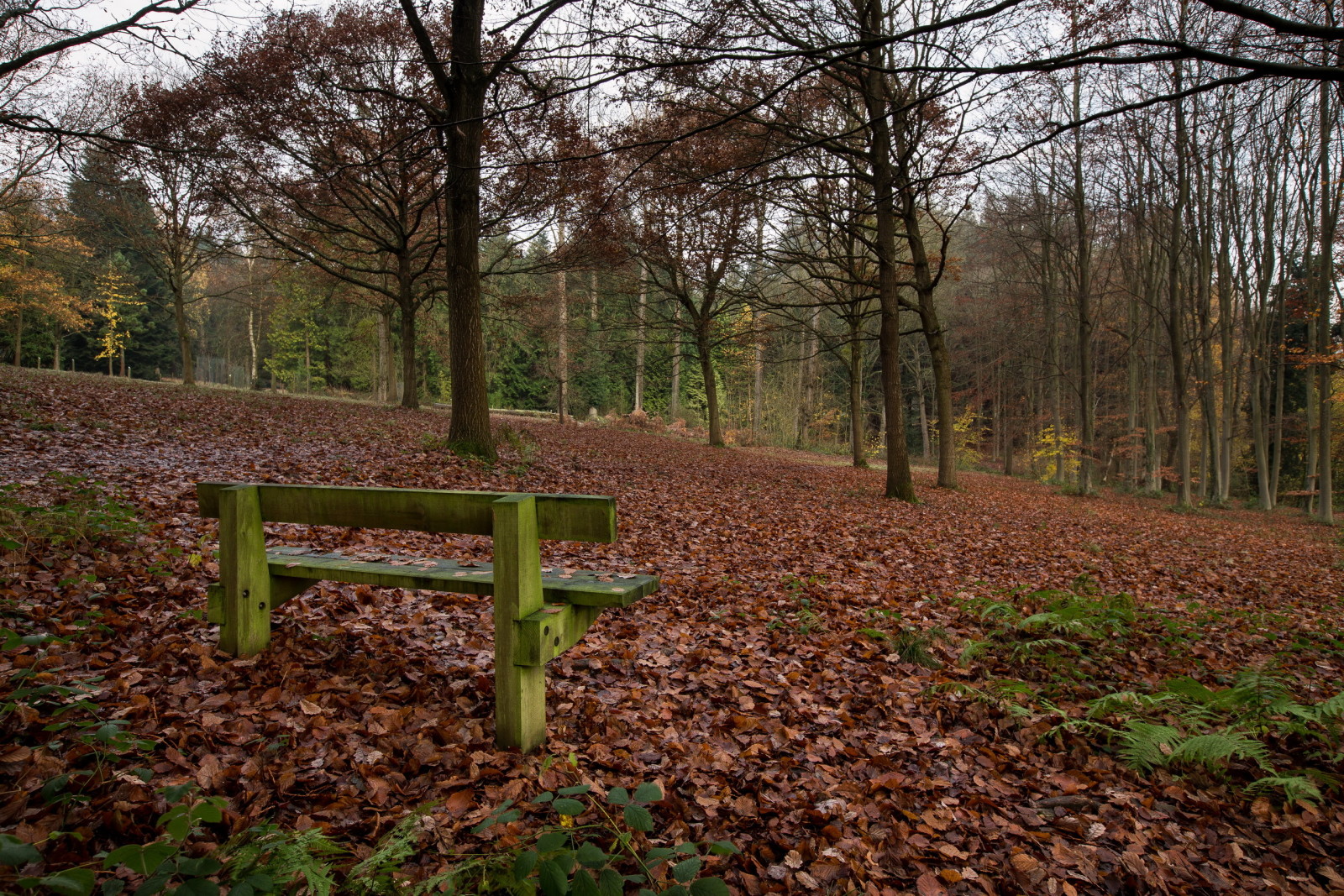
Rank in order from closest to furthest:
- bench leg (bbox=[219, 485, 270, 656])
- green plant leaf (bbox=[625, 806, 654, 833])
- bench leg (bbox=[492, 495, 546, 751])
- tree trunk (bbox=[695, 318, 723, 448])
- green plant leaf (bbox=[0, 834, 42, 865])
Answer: green plant leaf (bbox=[0, 834, 42, 865]) → green plant leaf (bbox=[625, 806, 654, 833]) → bench leg (bbox=[492, 495, 546, 751]) → bench leg (bbox=[219, 485, 270, 656]) → tree trunk (bbox=[695, 318, 723, 448])

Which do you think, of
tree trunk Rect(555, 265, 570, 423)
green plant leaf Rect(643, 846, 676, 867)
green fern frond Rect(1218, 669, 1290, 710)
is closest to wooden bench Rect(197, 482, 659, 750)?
green plant leaf Rect(643, 846, 676, 867)

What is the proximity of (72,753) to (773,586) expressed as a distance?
466 cm

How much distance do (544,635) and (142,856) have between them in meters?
1.32

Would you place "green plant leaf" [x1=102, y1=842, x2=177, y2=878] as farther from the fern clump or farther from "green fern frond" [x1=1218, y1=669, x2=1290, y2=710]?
"green fern frond" [x1=1218, y1=669, x2=1290, y2=710]

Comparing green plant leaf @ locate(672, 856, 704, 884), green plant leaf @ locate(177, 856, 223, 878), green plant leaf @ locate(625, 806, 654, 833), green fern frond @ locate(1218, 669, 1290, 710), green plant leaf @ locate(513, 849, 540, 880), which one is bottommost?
green fern frond @ locate(1218, 669, 1290, 710)

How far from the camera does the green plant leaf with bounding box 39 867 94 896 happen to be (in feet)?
4.66

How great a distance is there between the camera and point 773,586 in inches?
227

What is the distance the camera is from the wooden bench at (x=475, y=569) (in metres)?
2.59

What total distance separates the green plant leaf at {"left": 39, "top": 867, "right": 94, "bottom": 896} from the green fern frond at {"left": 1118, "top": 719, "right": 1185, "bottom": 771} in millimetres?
3837

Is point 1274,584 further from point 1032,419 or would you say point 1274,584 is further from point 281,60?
point 1032,419

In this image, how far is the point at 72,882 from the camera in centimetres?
144

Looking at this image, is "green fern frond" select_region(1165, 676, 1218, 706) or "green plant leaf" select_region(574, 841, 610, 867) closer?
"green plant leaf" select_region(574, 841, 610, 867)

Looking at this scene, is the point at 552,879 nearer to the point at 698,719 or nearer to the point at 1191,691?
the point at 698,719

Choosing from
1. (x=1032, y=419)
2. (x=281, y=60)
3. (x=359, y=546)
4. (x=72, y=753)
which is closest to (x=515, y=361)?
(x=281, y=60)
